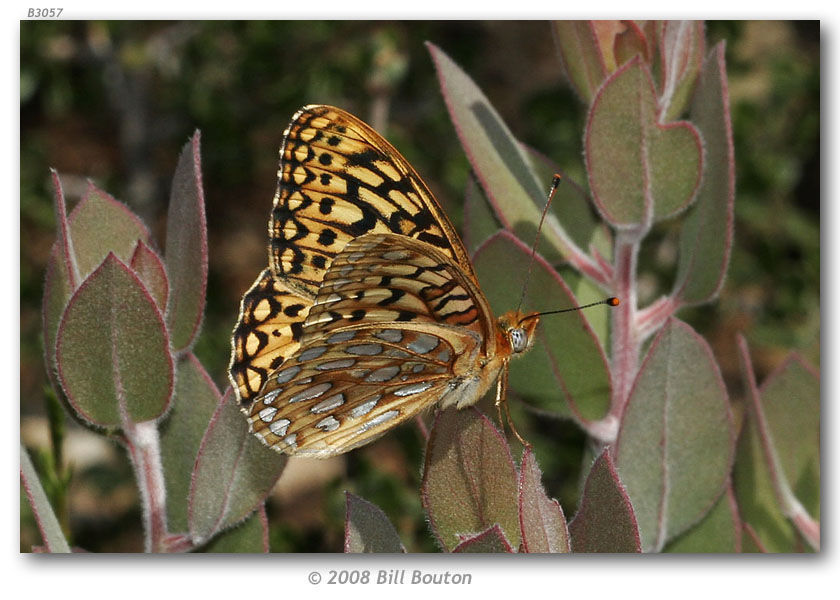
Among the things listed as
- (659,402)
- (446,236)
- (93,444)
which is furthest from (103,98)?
(659,402)

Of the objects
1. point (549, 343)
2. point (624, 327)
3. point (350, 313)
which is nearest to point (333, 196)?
point (350, 313)

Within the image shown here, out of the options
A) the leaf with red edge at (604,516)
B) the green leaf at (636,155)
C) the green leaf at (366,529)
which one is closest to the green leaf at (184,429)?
the green leaf at (366,529)

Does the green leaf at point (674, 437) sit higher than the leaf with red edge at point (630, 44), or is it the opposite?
the leaf with red edge at point (630, 44)

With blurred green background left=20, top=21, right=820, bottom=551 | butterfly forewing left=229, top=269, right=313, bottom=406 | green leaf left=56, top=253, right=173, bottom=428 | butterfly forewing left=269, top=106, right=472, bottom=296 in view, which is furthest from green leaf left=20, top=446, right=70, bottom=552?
blurred green background left=20, top=21, right=820, bottom=551

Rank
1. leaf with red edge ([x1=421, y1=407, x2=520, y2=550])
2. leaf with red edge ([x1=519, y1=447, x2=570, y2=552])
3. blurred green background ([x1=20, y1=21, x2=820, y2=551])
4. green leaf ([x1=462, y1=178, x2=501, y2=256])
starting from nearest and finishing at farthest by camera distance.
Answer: leaf with red edge ([x1=519, y1=447, x2=570, y2=552]) → leaf with red edge ([x1=421, y1=407, x2=520, y2=550]) → green leaf ([x1=462, y1=178, x2=501, y2=256]) → blurred green background ([x1=20, y1=21, x2=820, y2=551])

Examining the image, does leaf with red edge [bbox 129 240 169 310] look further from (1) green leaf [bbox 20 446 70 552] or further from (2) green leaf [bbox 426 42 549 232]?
(2) green leaf [bbox 426 42 549 232]

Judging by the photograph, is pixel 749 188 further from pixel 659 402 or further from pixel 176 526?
pixel 176 526

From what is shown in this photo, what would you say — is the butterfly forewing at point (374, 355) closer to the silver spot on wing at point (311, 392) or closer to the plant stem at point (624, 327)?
the silver spot on wing at point (311, 392)
